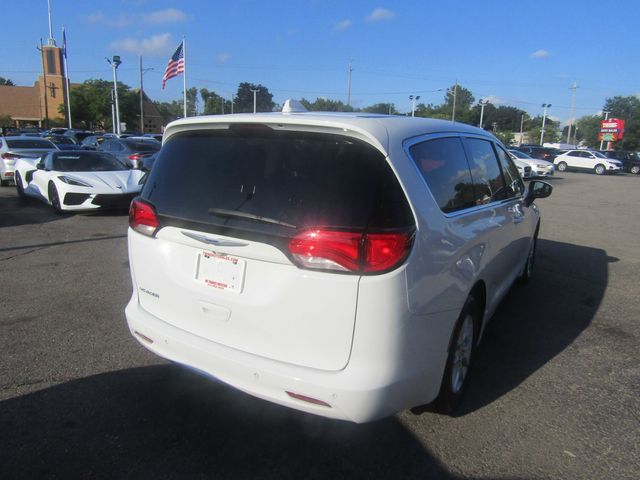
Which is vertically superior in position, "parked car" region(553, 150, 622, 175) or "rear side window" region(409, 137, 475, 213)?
"rear side window" region(409, 137, 475, 213)

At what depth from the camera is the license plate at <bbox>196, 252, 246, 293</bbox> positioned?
2.48 metres

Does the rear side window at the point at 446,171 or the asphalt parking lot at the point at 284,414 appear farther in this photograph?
the rear side window at the point at 446,171

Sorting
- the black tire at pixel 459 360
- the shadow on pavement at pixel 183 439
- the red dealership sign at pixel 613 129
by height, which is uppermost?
the red dealership sign at pixel 613 129

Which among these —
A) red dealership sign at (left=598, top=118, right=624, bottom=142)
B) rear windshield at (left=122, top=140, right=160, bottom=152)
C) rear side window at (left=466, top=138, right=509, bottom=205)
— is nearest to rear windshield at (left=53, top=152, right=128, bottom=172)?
rear windshield at (left=122, top=140, right=160, bottom=152)

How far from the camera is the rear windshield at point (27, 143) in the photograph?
51.1ft

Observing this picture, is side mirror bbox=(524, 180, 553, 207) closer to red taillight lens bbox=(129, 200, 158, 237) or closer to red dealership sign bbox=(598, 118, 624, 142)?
red taillight lens bbox=(129, 200, 158, 237)

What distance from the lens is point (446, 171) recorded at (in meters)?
2.96

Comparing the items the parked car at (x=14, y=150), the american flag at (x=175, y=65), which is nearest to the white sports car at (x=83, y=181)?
the parked car at (x=14, y=150)

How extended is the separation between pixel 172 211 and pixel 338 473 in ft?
5.38

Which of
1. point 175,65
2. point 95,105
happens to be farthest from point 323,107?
point 95,105

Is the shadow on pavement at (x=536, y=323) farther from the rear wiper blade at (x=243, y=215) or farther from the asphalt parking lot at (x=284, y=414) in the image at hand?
the rear wiper blade at (x=243, y=215)

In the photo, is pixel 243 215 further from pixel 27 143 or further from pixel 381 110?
pixel 27 143

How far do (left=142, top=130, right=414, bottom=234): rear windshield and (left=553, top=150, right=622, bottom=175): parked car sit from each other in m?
39.3

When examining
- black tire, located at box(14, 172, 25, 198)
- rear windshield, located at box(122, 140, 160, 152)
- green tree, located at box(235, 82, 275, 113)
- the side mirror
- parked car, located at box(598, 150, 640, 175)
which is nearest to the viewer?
the side mirror
